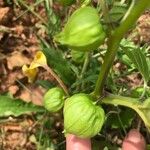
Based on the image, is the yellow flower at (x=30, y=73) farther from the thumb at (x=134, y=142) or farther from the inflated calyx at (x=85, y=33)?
the inflated calyx at (x=85, y=33)

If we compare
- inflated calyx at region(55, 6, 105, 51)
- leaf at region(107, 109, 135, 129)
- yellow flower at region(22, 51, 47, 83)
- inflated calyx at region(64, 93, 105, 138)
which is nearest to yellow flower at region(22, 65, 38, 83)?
yellow flower at region(22, 51, 47, 83)

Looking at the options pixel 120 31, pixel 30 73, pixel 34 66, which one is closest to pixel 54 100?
pixel 34 66

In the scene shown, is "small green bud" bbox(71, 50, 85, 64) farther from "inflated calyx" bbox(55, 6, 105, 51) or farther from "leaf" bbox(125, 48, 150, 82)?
"inflated calyx" bbox(55, 6, 105, 51)

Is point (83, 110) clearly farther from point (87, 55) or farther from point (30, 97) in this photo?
point (30, 97)

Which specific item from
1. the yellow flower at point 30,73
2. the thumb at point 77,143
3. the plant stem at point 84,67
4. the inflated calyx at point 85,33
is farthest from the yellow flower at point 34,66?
the inflated calyx at point 85,33

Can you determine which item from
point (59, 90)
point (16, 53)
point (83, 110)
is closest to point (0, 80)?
point (16, 53)
